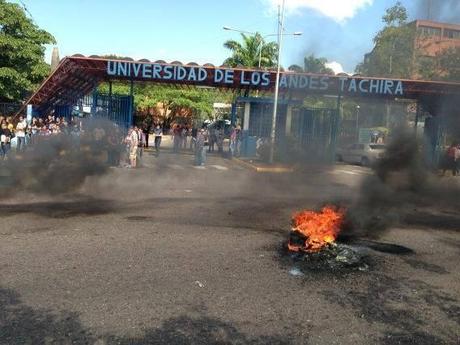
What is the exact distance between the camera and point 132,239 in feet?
24.4

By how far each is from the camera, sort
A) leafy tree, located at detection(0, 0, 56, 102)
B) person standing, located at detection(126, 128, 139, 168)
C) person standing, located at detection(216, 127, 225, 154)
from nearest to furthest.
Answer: person standing, located at detection(126, 128, 139, 168), leafy tree, located at detection(0, 0, 56, 102), person standing, located at detection(216, 127, 225, 154)

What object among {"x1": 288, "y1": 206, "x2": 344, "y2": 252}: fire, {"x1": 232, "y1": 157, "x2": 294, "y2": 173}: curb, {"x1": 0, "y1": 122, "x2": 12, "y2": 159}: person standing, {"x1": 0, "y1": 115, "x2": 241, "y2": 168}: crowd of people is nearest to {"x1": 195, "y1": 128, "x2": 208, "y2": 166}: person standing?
{"x1": 0, "y1": 115, "x2": 241, "y2": 168}: crowd of people

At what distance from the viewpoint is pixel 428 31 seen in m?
6.05

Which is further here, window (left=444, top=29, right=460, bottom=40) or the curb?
the curb

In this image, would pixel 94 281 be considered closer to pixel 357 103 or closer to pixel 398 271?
pixel 398 271

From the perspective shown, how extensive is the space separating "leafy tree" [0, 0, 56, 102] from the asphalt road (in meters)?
17.4

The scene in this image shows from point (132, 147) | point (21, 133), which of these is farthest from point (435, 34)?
point (21, 133)

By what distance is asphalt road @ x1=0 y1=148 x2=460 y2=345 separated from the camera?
14.3 feet

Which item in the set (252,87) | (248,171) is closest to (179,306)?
(248,171)

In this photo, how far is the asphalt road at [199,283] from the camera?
4371 millimetres

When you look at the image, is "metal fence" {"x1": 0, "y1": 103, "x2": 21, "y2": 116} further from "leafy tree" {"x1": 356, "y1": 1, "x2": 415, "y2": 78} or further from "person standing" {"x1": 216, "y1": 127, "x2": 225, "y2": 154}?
"leafy tree" {"x1": 356, "y1": 1, "x2": 415, "y2": 78}

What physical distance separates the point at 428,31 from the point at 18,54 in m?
23.5

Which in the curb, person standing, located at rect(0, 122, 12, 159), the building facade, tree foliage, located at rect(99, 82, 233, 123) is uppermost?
tree foliage, located at rect(99, 82, 233, 123)

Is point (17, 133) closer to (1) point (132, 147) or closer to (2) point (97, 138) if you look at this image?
(1) point (132, 147)
